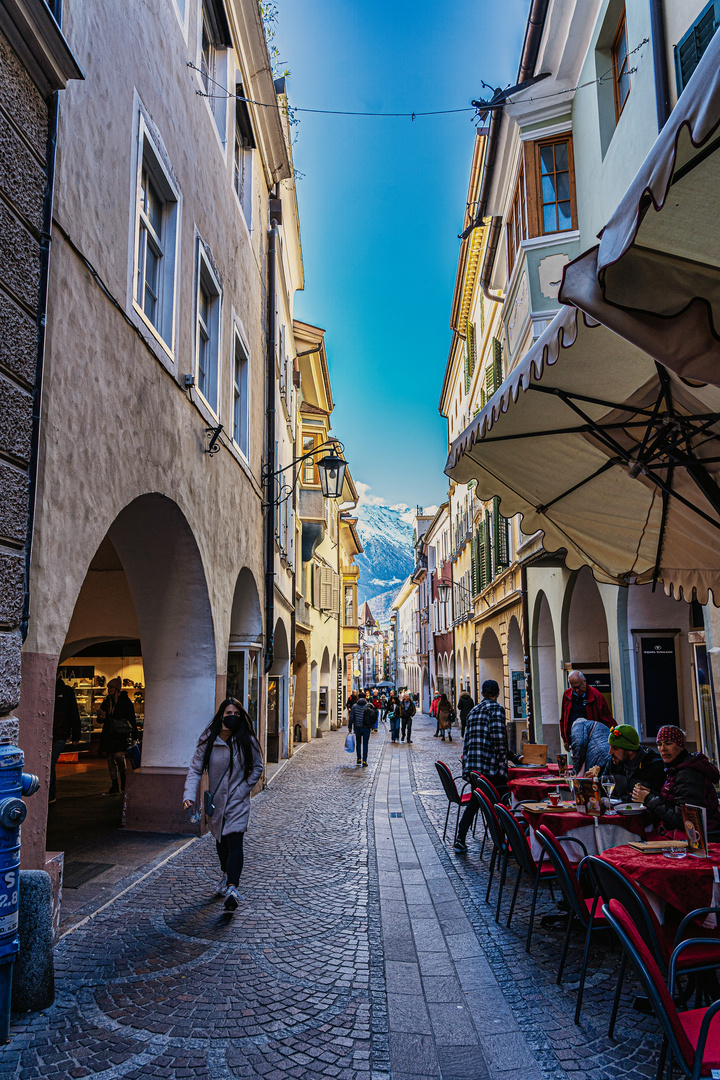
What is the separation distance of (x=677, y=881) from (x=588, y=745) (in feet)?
13.6

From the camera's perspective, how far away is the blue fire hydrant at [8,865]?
3.73 m

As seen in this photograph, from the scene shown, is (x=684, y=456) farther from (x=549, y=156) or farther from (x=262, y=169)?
(x=262, y=169)

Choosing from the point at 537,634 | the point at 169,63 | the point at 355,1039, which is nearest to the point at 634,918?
the point at 355,1039

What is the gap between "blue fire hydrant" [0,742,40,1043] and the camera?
3734 millimetres

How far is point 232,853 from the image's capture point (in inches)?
244

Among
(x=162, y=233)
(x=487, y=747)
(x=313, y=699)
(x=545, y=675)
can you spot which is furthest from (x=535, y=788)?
Result: (x=313, y=699)

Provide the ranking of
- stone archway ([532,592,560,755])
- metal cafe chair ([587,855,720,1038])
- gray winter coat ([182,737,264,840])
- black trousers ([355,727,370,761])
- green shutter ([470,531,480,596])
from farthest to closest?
green shutter ([470,531,480,596]) → black trousers ([355,727,370,761]) → stone archway ([532,592,560,755]) → gray winter coat ([182,737,264,840]) → metal cafe chair ([587,855,720,1038])

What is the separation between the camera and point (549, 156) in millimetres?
12484

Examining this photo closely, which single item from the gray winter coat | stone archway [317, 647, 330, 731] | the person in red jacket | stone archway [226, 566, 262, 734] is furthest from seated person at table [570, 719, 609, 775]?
stone archway [317, 647, 330, 731]

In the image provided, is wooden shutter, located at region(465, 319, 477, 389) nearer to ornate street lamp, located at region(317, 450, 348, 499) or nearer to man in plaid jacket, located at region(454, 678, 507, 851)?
ornate street lamp, located at region(317, 450, 348, 499)

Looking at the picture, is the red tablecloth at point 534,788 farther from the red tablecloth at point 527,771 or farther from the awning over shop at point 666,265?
the awning over shop at point 666,265

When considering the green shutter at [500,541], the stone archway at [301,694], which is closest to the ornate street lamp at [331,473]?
the green shutter at [500,541]

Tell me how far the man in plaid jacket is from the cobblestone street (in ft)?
3.14

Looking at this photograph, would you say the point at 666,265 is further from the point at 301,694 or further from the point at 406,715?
the point at 301,694
